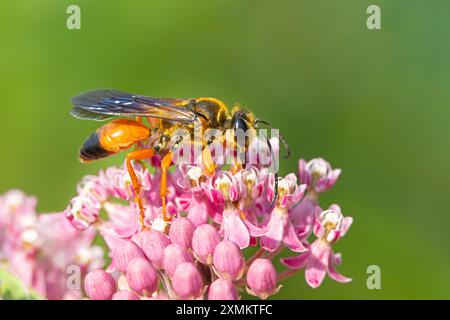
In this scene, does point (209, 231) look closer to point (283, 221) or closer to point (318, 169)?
point (283, 221)

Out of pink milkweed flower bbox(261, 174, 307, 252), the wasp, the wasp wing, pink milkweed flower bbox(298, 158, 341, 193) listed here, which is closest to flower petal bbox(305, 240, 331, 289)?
pink milkweed flower bbox(261, 174, 307, 252)

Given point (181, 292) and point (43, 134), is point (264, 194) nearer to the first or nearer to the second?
point (181, 292)

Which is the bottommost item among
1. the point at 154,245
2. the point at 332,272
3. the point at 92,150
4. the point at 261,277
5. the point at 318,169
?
the point at 332,272

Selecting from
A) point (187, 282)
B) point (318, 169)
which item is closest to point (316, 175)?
point (318, 169)

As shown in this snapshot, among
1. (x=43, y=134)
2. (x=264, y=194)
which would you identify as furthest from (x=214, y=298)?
(x=43, y=134)

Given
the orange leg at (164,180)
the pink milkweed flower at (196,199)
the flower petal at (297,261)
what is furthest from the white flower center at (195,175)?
the flower petal at (297,261)

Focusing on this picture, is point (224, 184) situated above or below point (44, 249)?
above

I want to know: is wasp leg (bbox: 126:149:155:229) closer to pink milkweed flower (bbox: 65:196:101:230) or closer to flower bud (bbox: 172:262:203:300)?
pink milkweed flower (bbox: 65:196:101:230)
